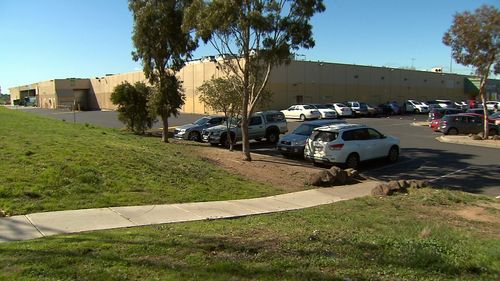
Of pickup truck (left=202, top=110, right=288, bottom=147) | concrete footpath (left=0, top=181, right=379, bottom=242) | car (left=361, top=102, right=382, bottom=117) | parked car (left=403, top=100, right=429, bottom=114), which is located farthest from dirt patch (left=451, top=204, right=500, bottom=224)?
parked car (left=403, top=100, right=429, bottom=114)

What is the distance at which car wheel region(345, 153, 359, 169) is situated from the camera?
1742 cm

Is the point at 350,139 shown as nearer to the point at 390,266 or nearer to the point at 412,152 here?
the point at 412,152

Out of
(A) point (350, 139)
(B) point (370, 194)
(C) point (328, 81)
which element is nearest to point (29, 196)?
(B) point (370, 194)

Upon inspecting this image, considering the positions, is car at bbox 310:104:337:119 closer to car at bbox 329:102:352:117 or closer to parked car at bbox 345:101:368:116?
car at bbox 329:102:352:117

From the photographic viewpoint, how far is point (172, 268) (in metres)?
5.12

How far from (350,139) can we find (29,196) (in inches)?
455

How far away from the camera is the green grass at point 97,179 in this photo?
9.38 metres

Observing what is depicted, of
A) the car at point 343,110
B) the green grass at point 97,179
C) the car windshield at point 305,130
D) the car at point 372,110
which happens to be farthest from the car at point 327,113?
the green grass at point 97,179

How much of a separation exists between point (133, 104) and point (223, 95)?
10735mm

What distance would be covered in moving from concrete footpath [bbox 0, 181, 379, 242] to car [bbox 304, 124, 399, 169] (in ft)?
16.2

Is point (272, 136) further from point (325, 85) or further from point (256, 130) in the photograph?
point (325, 85)

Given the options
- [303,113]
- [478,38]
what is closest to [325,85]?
[303,113]

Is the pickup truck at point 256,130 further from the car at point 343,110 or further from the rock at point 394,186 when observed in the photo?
the car at point 343,110

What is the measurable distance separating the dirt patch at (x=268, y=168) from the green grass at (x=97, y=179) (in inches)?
31.9
